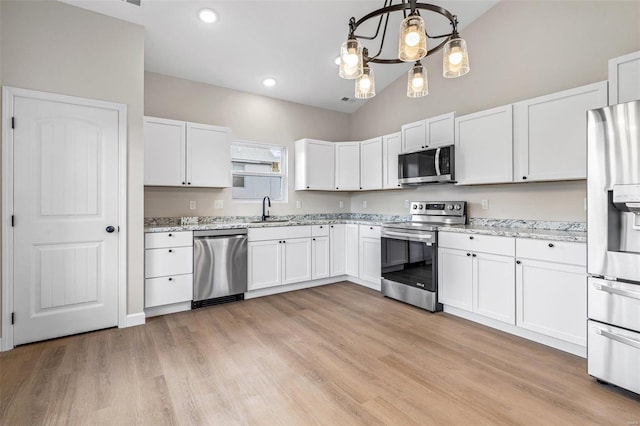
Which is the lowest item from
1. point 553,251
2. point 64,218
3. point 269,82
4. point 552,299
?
point 552,299

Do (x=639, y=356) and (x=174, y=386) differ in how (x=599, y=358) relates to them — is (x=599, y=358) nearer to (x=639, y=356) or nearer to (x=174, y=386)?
(x=639, y=356)

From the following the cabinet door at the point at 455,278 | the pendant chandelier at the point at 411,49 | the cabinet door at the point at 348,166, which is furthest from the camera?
the cabinet door at the point at 348,166

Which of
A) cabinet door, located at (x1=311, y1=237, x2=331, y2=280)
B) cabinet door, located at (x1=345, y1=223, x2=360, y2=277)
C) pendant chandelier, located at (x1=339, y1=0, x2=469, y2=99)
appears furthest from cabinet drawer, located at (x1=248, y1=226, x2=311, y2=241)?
pendant chandelier, located at (x1=339, y1=0, x2=469, y2=99)

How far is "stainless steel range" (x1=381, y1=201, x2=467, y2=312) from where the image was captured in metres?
3.46

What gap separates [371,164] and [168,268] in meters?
3.07

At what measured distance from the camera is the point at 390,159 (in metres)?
4.46

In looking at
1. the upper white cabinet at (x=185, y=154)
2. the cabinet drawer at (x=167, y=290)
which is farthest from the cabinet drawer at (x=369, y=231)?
the cabinet drawer at (x=167, y=290)

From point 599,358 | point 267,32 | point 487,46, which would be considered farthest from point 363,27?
point 599,358

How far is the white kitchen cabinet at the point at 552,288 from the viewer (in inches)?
95.3

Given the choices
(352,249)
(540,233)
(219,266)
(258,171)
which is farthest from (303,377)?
(258,171)

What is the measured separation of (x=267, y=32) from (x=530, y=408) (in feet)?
13.1

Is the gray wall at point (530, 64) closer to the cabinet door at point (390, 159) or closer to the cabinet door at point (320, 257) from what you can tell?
the cabinet door at point (390, 159)

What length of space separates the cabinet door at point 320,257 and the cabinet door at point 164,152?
1918mm

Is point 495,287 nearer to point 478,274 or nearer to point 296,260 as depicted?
point 478,274
